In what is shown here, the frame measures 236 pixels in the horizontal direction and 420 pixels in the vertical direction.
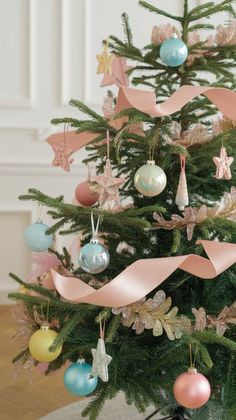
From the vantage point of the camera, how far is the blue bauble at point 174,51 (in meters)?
1.00

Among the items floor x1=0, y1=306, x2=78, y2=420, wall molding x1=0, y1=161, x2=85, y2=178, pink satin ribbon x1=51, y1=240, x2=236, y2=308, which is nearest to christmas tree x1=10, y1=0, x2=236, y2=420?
pink satin ribbon x1=51, y1=240, x2=236, y2=308

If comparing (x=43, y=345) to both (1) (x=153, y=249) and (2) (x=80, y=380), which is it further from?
(1) (x=153, y=249)

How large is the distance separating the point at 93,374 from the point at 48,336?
12 cm

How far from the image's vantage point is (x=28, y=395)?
70.6 inches

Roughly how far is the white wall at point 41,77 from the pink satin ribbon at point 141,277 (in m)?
1.74

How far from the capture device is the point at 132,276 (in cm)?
92

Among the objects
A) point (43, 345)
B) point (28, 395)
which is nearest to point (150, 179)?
point (43, 345)

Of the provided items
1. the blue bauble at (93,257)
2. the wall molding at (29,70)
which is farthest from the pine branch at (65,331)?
the wall molding at (29,70)

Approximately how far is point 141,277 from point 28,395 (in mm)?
1073

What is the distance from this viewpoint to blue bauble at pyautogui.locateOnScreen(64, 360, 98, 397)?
0.97m

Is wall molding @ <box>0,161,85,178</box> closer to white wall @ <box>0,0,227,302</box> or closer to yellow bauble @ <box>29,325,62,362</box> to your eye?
white wall @ <box>0,0,227,302</box>

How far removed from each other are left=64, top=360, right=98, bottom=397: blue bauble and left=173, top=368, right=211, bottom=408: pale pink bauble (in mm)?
158

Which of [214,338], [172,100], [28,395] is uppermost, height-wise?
[172,100]

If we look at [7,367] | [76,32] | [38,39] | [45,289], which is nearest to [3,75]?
[38,39]
